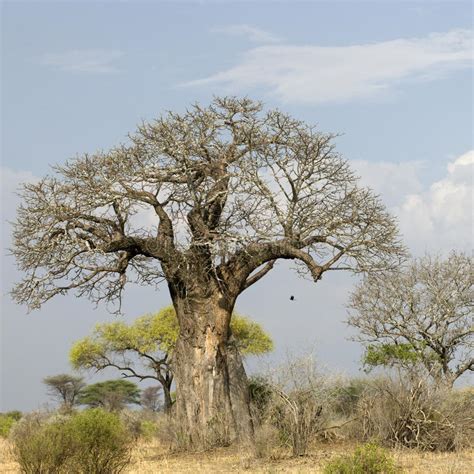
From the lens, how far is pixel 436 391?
16.8m

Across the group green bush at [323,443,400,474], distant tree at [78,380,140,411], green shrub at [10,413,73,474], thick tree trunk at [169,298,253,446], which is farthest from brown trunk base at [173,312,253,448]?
distant tree at [78,380,140,411]

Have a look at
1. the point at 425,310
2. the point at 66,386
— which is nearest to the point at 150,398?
the point at 66,386

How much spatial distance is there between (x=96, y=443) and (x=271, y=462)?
12.1 feet

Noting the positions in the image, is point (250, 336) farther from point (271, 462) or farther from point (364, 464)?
point (364, 464)

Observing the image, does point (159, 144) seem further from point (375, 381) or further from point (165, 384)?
point (165, 384)

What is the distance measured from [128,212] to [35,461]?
274 inches

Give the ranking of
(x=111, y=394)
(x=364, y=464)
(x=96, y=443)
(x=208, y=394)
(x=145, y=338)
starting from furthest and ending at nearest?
1. (x=111, y=394)
2. (x=145, y=338)
3. (x=208, y=394)
4. (x=96, y=443)
5. (x=364, y=464)

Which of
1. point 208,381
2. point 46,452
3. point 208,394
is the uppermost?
point 208,381

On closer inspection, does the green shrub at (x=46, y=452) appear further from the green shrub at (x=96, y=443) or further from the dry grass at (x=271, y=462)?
the dry grass at (x=271, y=462)

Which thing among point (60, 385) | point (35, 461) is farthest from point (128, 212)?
point (60, 385)

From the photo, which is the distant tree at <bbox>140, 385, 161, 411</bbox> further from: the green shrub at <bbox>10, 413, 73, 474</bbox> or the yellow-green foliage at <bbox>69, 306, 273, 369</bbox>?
the green shrub at <bbox>10, 413, 73, 474</bbox>

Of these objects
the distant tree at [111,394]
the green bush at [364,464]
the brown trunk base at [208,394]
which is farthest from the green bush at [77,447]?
the distant tree at [111,394]

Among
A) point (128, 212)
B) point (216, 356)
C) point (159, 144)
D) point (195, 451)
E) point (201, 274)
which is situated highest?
point (159, 144)

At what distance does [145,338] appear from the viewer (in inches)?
1379
